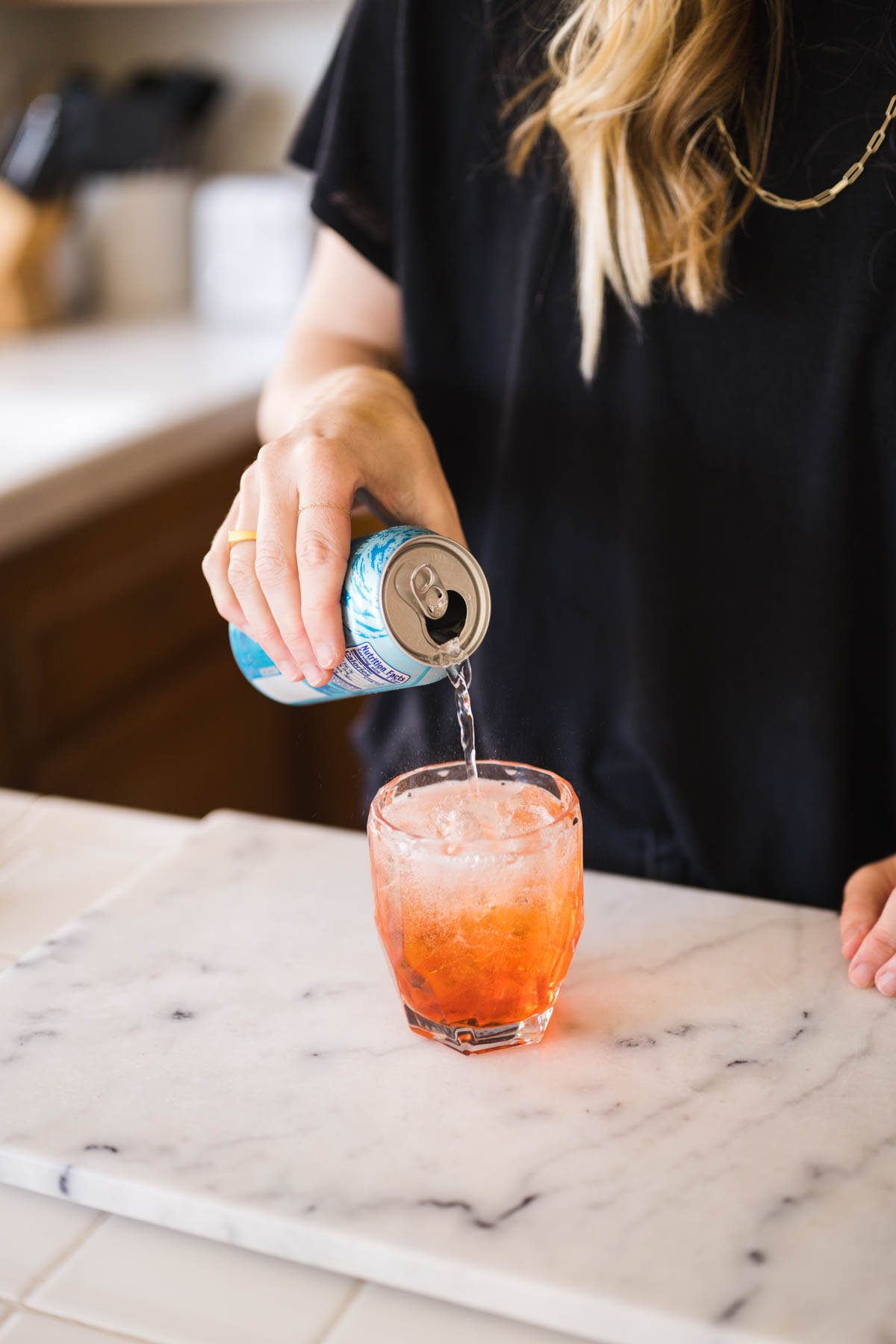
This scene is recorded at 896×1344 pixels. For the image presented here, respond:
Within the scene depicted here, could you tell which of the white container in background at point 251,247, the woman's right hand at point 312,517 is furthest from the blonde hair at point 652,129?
the white container in background at point 251,247

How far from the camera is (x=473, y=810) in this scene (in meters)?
0.71

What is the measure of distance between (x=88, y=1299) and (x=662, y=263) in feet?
2.44

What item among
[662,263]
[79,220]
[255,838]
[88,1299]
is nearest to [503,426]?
[662,263]

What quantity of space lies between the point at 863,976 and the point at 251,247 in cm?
226

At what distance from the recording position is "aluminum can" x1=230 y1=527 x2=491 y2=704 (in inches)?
25.9

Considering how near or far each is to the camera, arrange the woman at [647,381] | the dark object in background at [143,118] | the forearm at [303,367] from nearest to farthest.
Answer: the woman at [647,381] < the forearm at [303,367] < the dark object in background at [143,118]

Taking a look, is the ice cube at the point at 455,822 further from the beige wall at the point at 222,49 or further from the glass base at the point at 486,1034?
the beige wall at the point at 222,49

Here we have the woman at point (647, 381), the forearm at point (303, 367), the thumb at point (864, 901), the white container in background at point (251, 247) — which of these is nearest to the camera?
the thumb at point (864, 901)

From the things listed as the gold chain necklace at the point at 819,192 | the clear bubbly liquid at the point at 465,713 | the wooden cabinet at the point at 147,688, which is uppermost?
the gold chain necklace at the point at 819,192

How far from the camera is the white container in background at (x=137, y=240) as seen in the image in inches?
104

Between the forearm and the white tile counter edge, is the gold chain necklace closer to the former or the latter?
the forearm

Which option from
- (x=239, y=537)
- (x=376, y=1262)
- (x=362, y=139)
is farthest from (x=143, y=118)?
(x=376, y=1262)

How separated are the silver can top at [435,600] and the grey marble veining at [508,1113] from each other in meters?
0.21

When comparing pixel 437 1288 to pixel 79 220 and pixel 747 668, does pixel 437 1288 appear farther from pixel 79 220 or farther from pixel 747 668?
pixel 79 220
